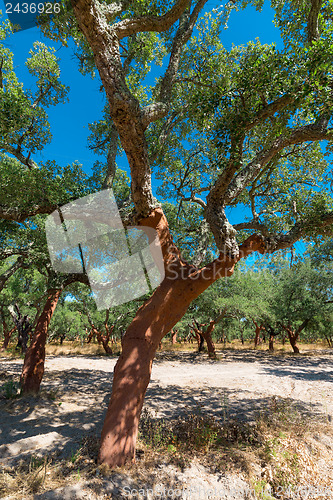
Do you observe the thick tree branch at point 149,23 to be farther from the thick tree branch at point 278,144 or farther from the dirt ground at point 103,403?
the dirt ground at point 103,403

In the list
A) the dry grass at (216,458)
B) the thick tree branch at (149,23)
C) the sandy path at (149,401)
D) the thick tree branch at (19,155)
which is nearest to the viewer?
the dry grass at (216,458)

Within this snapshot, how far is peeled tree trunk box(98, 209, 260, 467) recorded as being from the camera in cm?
355

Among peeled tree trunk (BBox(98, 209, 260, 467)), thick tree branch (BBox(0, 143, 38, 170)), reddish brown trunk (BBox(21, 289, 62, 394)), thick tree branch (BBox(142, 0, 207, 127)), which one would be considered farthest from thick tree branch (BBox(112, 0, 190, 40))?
reddish brown trunk (BBox(21, 289, 62, 394))

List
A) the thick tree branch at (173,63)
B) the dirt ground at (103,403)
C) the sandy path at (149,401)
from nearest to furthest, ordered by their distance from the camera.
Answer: the dirt ground at (103,403) < the sandy path at (149,401) < the thick tree branch at (173,63)

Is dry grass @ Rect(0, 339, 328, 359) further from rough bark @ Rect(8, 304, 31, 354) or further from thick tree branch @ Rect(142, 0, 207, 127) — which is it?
thick tree branch @ Rect(142, 0, 207, 127)

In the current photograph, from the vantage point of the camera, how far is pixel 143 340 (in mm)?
4258

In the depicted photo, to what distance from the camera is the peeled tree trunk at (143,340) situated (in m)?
3.55

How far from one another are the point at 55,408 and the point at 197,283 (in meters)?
5.19

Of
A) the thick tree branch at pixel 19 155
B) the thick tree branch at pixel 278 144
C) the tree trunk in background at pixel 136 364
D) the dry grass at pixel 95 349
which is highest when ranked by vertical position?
the thick tree branch at pixel 19 155

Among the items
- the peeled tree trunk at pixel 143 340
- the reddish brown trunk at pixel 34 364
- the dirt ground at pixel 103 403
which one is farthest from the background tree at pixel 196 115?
the reddish brown trunk at pixel 34 364

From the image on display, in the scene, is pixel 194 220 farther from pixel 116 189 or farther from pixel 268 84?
pixel 268 84

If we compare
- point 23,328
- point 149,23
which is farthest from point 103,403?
point 23,328

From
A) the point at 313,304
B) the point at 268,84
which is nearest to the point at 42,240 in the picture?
the point at 268,84

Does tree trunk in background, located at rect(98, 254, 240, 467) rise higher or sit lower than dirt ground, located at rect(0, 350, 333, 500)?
higher
